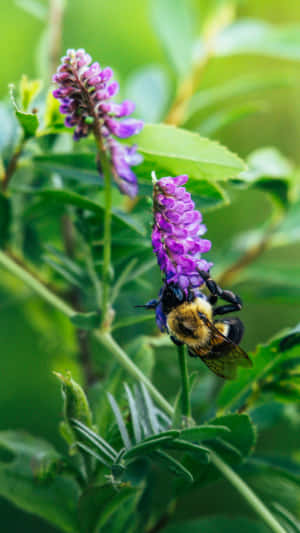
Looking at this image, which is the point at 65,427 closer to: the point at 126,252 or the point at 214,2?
the point at 126,252

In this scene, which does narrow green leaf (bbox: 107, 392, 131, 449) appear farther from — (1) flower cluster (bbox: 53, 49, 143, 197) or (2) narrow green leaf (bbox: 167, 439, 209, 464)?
(1) flower cluster (bbox: 53, 49, 143, 197)

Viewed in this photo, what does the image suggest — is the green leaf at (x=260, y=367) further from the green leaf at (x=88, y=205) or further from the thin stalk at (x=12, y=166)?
the thin stalk at (x=12, y=166)

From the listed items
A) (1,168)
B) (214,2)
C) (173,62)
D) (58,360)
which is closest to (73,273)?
(1,168)

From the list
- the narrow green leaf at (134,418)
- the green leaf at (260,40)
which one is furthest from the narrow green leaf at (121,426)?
the green leaf at (260,40)

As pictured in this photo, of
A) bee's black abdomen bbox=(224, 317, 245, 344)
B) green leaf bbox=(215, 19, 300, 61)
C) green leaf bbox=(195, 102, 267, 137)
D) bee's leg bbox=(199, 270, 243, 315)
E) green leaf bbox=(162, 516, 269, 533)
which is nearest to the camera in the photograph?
bee's leg bbox=(199, 270, 243, 315)

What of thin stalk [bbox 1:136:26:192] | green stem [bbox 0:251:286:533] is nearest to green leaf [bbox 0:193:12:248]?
thin stalk [bbox 1:136:26:192]

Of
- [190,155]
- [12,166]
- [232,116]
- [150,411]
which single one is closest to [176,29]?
[232,116]
